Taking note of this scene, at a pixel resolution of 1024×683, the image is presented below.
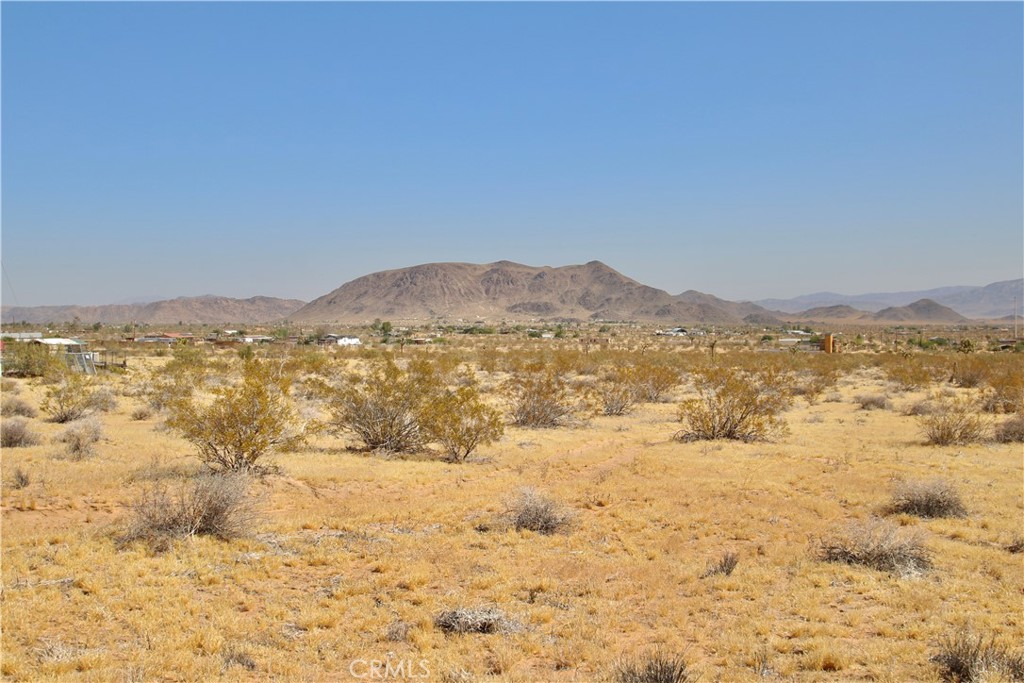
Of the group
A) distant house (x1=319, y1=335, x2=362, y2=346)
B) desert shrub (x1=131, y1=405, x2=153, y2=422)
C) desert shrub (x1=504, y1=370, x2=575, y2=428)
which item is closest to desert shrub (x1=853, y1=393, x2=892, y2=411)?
desert shrub (x1=504, y1=370, x2=575, y2=428)

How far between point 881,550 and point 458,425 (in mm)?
9577

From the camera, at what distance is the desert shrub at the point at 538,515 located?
35.1 feet

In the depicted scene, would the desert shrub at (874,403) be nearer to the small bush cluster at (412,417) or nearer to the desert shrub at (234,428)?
the small bush cluster at (412,417)

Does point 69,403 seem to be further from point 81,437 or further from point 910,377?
point 910,377

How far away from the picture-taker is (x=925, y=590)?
8.10 metres

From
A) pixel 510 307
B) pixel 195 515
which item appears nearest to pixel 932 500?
pixel 195 515

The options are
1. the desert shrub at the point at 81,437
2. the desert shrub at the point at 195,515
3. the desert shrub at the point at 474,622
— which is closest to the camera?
the desert shrub at the point at 474,622

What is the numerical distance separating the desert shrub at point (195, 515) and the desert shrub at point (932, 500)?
35.0 ft

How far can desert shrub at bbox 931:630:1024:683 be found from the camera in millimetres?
5789

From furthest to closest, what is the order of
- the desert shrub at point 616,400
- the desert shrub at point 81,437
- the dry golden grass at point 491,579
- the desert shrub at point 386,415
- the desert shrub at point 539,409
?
the desert shrub at point 616,400
the desert shrub at point 539,409
the desert shrub at point 386,415
the desert shrub at point 81,437
the dry golden grass at point 491,579

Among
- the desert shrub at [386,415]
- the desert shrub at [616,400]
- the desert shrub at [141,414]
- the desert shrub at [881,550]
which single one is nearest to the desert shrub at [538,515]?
the desert shrub at [881,550]

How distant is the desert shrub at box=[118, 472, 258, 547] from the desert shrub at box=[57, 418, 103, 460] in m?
5.73

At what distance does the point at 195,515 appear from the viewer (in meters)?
9.46

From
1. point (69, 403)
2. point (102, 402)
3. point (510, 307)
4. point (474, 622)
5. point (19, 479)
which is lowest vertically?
point (474, 622)
